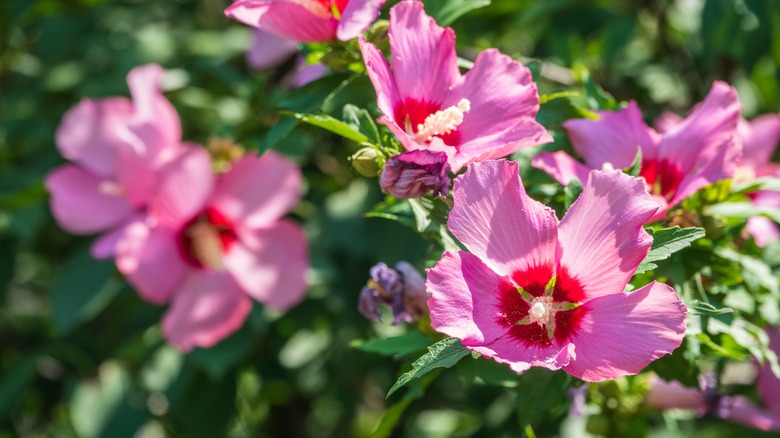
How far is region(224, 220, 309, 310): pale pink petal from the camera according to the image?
6.81 feet

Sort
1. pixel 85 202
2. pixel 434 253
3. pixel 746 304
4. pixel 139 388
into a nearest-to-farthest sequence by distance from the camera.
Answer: pixel 434 253
pixel 746 304
pixel 85 202
pixel 139 388

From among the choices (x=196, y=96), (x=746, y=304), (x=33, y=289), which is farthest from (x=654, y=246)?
(x=33, y=289)

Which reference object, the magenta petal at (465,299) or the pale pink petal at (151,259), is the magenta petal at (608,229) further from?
the pale pink petal at (151,259)

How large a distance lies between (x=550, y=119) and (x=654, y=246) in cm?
26

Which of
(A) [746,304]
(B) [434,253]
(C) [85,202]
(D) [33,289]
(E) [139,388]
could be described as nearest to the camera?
(B) [434,253]

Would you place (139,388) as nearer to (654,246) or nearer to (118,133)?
(118,133)

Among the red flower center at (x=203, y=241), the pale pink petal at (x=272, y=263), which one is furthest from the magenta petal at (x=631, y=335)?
the red flower center at (x=203, y=241)

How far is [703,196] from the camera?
1.36 m

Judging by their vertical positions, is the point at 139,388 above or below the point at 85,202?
below

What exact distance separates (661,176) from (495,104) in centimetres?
30

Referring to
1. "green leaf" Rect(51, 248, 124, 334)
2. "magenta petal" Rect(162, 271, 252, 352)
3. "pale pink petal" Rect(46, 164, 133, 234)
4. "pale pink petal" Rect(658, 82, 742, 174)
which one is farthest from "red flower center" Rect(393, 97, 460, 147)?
"green leaf" Rect(51, 248, 124, 334)

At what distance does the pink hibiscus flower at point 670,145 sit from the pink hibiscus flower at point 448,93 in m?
0.13

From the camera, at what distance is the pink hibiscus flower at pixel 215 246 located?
2.01 metres

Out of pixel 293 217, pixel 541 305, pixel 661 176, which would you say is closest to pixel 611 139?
pixel 661 176
